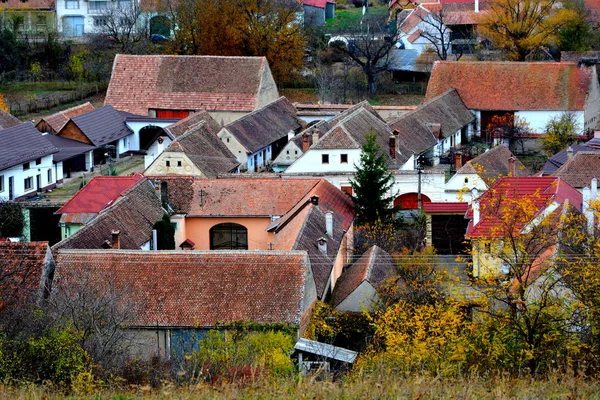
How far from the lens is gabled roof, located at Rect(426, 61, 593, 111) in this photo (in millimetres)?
62825

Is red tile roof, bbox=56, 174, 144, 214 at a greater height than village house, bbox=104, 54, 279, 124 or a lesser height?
lesser

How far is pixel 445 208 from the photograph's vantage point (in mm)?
44125

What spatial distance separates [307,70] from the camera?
76250 mm

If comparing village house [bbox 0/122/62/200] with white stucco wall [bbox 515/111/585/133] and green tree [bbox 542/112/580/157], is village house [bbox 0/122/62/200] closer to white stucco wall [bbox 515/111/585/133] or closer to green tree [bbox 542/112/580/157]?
Answer: green tree [bbox 542/112/580/157]

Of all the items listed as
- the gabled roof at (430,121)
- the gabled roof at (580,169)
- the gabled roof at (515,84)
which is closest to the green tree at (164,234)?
the gabled roof at (580,169)

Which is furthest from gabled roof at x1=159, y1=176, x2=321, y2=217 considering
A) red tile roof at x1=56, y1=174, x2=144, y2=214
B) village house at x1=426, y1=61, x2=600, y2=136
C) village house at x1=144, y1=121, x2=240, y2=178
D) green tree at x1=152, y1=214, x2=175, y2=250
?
village house at x1=426, y1=61, x2=600, y2=136

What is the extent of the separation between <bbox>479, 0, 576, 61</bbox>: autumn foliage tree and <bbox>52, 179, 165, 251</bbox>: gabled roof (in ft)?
115

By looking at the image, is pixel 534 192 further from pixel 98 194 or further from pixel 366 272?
pixel 98 194

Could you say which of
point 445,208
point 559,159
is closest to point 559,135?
point 559,159

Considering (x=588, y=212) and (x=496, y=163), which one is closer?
(x=588, y=212)

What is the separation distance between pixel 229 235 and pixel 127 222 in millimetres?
6163

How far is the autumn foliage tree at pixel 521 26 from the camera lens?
71500mm

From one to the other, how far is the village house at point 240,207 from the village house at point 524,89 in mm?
20440

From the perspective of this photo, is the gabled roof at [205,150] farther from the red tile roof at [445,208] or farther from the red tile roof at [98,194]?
the red tile roof at [445,208]
